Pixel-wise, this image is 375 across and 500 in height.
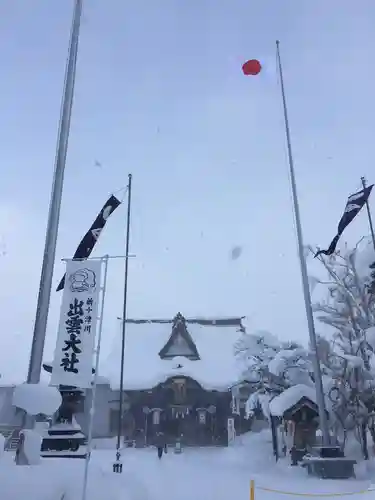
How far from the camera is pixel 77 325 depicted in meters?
9.27

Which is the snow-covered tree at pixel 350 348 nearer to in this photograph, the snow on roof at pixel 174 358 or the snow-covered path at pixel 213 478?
the snow-covered path at pixel 213 478

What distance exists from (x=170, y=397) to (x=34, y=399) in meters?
21.7

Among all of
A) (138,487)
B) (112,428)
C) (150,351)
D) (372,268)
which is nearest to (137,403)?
(112,428)

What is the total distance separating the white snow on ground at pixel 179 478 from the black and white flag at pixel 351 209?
721 centimetres

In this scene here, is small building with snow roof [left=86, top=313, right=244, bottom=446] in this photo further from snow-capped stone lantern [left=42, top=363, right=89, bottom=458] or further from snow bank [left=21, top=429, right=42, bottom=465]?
snow bank [left=21, top=429, right=42, bottom=465]

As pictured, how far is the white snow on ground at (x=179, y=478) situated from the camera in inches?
303

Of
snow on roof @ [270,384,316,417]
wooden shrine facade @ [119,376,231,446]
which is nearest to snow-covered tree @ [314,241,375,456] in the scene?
snow on roof @ [270,384,316,417]

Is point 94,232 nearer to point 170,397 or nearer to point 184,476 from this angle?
point 184,476

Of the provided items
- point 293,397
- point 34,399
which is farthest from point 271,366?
point 34,399

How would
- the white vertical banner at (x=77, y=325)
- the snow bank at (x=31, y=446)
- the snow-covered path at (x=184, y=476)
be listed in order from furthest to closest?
the snow-covered path at (x=184, y=476)
the white vertical banner at (x=77, y=325)
the snow bank at (x=31, y=446)

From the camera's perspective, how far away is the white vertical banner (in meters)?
8.82

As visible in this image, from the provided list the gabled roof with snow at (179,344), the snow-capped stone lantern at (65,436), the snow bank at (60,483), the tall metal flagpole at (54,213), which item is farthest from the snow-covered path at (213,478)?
the gabled roof with snow at (179,344)

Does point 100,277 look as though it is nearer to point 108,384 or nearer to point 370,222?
point 370,222

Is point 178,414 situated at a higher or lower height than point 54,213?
lower
